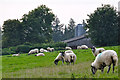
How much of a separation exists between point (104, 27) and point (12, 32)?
93.7 feet

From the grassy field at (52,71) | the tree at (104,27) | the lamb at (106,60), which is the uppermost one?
the tree at (104,27)

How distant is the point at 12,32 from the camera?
2918 inches

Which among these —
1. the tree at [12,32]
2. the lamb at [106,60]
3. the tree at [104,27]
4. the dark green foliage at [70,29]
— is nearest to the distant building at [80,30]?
the dark green foliage at [70,29]

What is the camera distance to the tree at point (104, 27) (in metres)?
57.5

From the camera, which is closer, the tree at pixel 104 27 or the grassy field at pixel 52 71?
the grassy field at pixel 52 71

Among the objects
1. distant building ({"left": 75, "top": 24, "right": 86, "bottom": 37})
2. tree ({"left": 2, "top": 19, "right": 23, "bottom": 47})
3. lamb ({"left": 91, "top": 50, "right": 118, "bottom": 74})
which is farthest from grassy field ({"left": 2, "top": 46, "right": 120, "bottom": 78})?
distant building ({"left": 75, "top": 24, "right": 86, "bottom": 37})

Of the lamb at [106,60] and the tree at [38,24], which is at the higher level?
the tree at [38,24]

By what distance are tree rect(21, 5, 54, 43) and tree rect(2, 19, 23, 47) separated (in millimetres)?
2328

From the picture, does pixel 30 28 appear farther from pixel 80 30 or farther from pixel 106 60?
pixel 106 60

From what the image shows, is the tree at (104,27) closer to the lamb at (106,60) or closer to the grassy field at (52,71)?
the grassy field at (52,71)

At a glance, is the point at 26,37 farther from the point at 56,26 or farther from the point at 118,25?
the point at 56,26

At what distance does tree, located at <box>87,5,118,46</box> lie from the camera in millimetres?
57469

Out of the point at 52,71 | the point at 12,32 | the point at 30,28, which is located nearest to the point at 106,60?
the point at 52,71

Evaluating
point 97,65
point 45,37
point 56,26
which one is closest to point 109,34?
point 45,37
